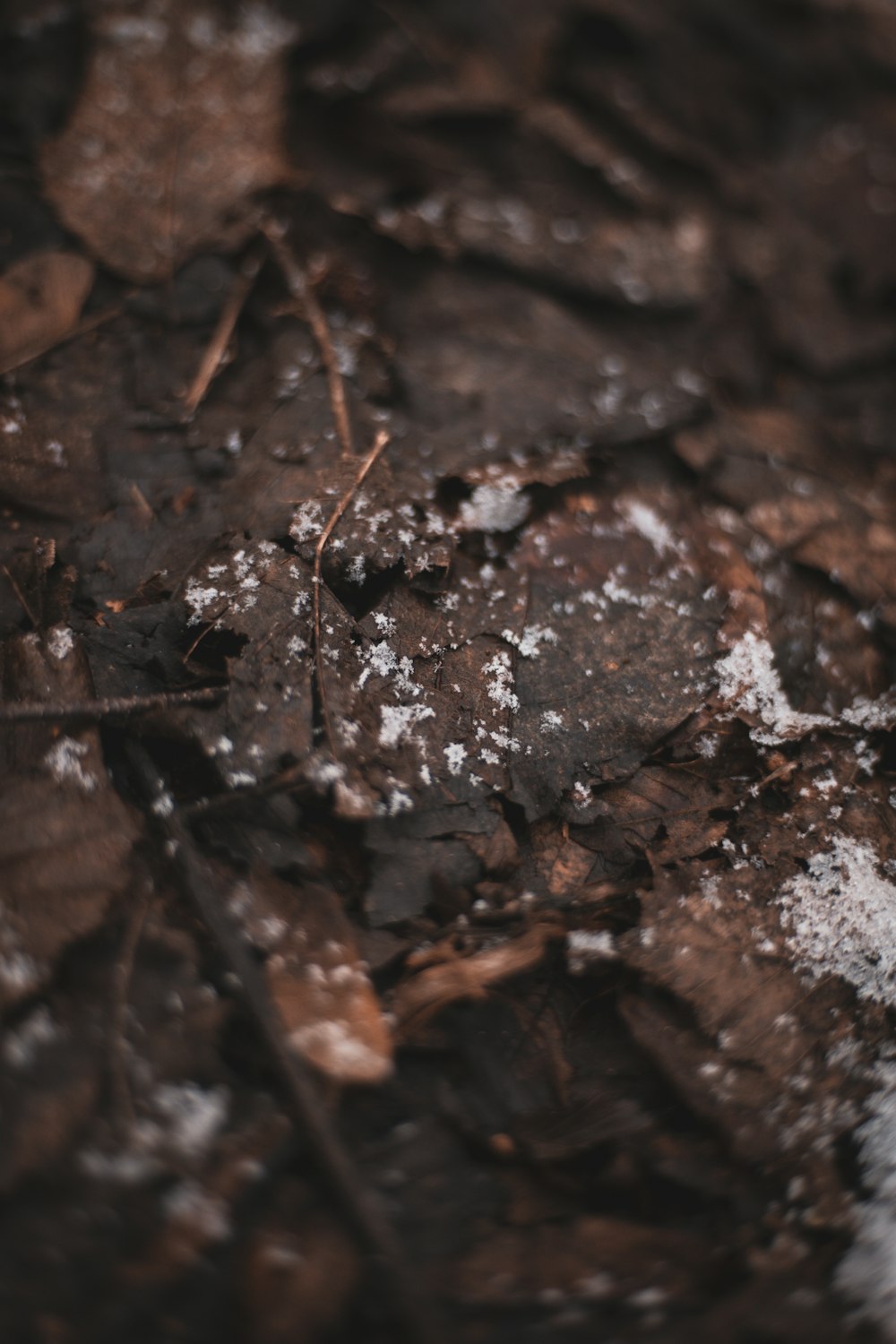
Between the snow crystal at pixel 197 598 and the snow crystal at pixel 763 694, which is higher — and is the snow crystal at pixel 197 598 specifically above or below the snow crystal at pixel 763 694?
below

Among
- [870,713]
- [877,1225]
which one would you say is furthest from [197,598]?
[877,1225]

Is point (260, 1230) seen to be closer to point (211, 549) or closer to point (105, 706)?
point (105, 706)

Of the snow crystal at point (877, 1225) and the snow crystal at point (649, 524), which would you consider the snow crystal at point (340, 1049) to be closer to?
the snow crystal at point (877, 1225)

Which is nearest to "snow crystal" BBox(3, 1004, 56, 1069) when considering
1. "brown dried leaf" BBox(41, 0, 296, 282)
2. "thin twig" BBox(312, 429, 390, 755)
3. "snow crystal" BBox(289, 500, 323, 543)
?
"thin twig" BBox(312, 429, 390, 755)

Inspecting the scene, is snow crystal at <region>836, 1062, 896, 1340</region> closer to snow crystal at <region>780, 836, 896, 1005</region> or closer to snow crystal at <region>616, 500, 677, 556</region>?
snow crystal at <region>780, 836, 896, 1005</region>

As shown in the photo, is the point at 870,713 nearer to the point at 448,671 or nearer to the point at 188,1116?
the point at 448,671

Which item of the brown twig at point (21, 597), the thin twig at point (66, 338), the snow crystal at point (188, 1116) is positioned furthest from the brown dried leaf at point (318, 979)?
the thin twig at point (66, 338)

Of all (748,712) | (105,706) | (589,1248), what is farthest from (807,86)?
(589,1248)
